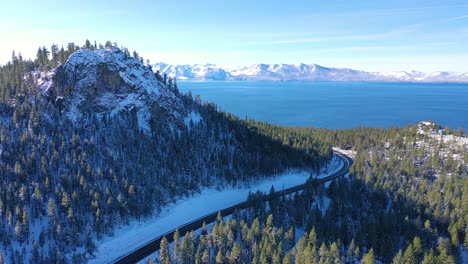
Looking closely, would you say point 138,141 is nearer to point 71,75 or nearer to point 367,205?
point 71,75

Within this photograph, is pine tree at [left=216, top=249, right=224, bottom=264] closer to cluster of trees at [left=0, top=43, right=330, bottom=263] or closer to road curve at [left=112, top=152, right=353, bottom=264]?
road curve at [left=112, top=152, right=353, bottom=264]

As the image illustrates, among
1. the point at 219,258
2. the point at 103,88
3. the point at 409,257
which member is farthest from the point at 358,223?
the point at 103,88

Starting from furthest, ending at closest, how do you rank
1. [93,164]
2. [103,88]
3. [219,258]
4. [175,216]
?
[103,88], [93,164], [175,216], [219,258]

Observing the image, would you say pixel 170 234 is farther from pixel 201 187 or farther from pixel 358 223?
pixel 358 223

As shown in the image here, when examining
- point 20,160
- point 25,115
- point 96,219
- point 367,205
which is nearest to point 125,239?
point 96,219

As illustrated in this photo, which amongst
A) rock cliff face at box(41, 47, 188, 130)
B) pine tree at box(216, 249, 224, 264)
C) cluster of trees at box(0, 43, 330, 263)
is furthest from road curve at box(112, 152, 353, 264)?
rock cliff face at box(41, 47, 188, 130)

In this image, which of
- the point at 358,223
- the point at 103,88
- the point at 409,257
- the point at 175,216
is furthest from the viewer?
the point at 103,88
